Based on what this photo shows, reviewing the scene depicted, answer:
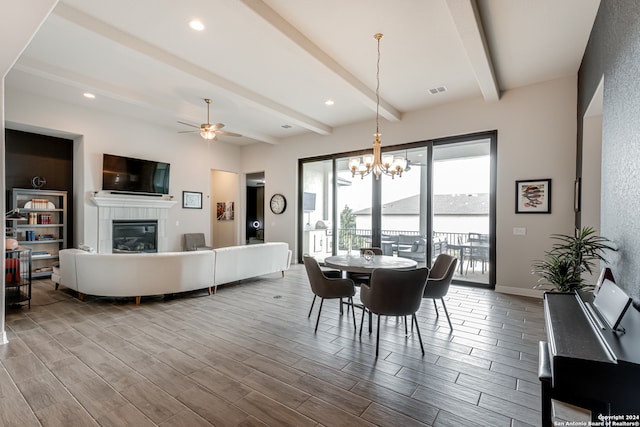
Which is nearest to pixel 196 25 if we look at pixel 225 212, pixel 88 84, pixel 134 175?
pixel 88 84

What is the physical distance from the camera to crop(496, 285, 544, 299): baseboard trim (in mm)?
4727

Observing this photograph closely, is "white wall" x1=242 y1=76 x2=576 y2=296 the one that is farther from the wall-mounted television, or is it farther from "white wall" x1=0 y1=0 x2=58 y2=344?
"white wall" x1=0 y1=0 x2=58 y2=344

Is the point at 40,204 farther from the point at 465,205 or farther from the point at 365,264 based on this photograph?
the point at 465,205

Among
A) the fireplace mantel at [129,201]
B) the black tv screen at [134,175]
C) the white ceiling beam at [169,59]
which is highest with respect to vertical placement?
the white ceiling beam at [169,59]

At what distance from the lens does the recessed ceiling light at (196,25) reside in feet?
10.5

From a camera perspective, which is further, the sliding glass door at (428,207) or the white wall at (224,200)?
the white wall at (224,200)

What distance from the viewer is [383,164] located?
154 inches

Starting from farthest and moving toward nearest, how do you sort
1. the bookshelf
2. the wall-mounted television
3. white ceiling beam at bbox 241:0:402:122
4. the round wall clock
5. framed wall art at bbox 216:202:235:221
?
framed wall art at bbox 216:202:235:221 → the round wall clock → the wall-mounted television → the bookshelf → white ceiling beam at bbox 241:0:402:122

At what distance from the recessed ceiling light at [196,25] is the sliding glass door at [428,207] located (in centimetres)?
339

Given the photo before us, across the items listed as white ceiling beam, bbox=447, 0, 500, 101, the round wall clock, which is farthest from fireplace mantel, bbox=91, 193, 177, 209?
white ceiling beam, bbox=447, 0, 500, 101

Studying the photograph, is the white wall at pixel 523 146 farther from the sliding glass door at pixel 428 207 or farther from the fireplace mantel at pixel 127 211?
the fireplace mantel at pixel 127 211

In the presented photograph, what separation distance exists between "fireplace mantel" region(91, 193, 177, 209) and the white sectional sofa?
1.75 metres

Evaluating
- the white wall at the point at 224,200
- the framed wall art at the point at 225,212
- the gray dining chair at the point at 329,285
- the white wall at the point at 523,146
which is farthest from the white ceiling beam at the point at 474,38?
the framed wall art at the point at 225,212

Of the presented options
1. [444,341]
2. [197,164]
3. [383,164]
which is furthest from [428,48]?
[197,164]
